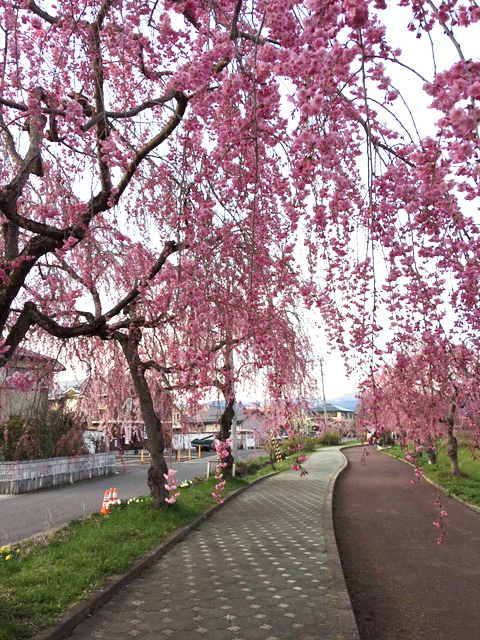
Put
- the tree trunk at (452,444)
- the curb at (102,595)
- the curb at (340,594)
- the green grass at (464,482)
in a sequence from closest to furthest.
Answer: the curb at (102,595), the curb at (340,594), the green grass at (464,482), the tree trunk at (452,444)

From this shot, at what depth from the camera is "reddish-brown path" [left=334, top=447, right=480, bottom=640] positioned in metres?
5.15

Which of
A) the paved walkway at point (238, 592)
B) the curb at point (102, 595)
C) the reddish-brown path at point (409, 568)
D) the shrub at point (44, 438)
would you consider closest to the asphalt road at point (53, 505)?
the shrub at point (44, 438)

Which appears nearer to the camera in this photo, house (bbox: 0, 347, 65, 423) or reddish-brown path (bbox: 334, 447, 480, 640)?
reddish-brown path (bbox: 334, 447, 480, 640)

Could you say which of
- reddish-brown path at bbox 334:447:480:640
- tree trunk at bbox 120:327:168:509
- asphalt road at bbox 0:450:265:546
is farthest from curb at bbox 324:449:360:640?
asphalt road at bbox 0:450:265:546

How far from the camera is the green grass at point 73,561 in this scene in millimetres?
4695

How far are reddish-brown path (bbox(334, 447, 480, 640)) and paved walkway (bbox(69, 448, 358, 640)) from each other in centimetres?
40

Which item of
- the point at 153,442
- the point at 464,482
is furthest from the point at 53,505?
the point at 464,482

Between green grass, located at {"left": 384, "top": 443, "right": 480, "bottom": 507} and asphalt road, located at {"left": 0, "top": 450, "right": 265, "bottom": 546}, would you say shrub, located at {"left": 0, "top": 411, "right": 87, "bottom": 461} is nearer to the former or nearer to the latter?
asphalt road, located at {"left": 0, "top": 450, "right": 265, "bottom": 546}

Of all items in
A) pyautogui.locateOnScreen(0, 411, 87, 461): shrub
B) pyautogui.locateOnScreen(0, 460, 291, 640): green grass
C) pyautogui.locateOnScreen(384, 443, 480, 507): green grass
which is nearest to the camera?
pyautogui.locateOnScreen(0, 460, 291, 640): green grass

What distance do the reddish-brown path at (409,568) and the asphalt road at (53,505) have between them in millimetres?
5734

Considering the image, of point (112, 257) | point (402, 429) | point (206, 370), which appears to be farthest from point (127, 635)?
point (112, 257)

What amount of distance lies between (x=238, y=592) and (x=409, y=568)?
2968 millimetres

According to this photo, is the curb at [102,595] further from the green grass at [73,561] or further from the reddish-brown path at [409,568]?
the reddish-brown path at [409,568]

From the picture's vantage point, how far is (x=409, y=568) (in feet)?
23.9
